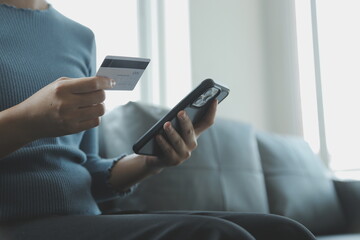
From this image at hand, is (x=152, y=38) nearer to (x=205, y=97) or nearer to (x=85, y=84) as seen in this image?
(x=205, y=97)

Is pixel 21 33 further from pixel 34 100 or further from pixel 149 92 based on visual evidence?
pixel 149 92

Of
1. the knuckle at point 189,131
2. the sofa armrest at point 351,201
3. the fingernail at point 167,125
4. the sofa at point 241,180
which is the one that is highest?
the fingernail at point 167,125

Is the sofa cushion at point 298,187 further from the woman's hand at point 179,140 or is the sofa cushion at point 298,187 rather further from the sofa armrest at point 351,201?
the woman's hand at point 179,140

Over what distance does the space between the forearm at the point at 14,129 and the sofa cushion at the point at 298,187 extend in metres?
1.32

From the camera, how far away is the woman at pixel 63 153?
27.6 inches

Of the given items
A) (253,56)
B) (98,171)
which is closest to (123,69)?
(98,171)

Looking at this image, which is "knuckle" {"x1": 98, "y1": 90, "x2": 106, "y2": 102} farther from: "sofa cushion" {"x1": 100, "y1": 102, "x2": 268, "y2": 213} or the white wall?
the white wall

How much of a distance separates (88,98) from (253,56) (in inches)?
92.5

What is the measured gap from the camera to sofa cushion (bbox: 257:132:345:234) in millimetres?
1961

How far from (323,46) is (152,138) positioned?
218cm

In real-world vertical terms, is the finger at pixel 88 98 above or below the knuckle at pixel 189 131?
above

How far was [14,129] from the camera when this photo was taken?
0.78 m

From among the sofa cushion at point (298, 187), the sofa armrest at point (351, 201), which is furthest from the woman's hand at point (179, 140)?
the sofa armrest at point (351, 201)

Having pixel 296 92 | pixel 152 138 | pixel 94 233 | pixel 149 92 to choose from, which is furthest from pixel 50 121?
pixel 296 92
